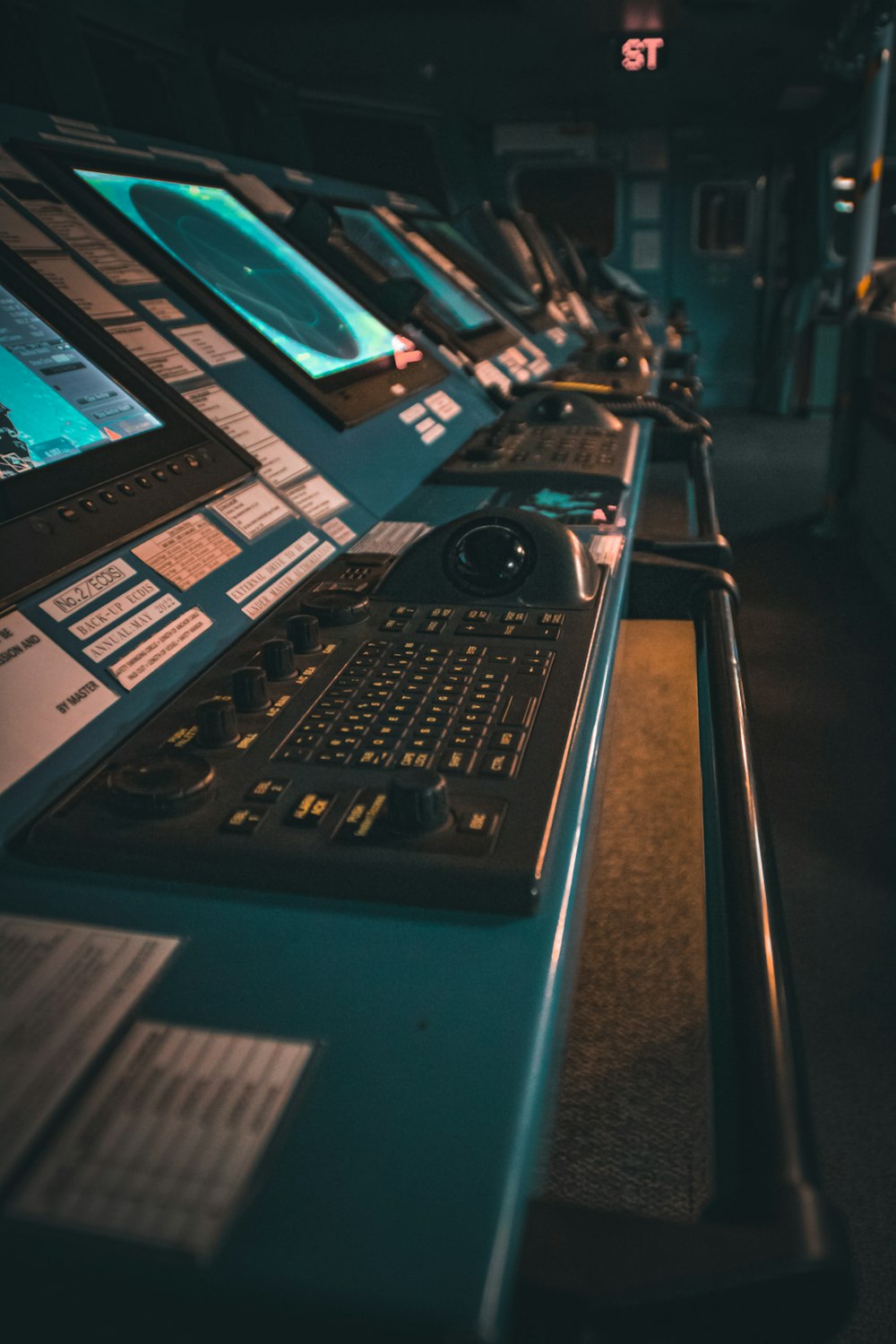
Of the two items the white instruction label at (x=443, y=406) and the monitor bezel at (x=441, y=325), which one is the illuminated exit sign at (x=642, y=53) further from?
the white instruction label at (x=443, y=406)

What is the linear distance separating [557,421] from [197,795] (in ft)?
5.03

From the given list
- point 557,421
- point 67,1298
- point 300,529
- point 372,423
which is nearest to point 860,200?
point 557,421

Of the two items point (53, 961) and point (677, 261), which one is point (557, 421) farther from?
point (677, 261)

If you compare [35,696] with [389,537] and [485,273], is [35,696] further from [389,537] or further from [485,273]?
[485,273]

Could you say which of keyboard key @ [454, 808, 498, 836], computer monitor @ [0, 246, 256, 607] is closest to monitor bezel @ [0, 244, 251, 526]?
computer monitor @ [0, 246, 256, 607]

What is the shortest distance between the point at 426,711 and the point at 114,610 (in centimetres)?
31

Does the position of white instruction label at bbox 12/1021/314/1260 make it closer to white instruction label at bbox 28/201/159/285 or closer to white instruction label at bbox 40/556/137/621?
white instruction label at bbox 40/556/137/621

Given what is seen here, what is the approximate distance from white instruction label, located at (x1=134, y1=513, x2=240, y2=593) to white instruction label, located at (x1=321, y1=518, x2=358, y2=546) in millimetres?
204

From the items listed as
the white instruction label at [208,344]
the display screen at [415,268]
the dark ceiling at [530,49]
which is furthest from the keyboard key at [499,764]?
the dark ceiling at [530,49]

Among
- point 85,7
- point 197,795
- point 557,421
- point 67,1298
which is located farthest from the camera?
point 85,7

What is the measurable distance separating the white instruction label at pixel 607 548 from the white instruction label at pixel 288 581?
12.8 inches

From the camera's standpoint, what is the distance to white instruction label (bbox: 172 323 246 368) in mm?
1338

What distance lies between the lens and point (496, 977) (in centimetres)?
51

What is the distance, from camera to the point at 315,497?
50.3 inches
